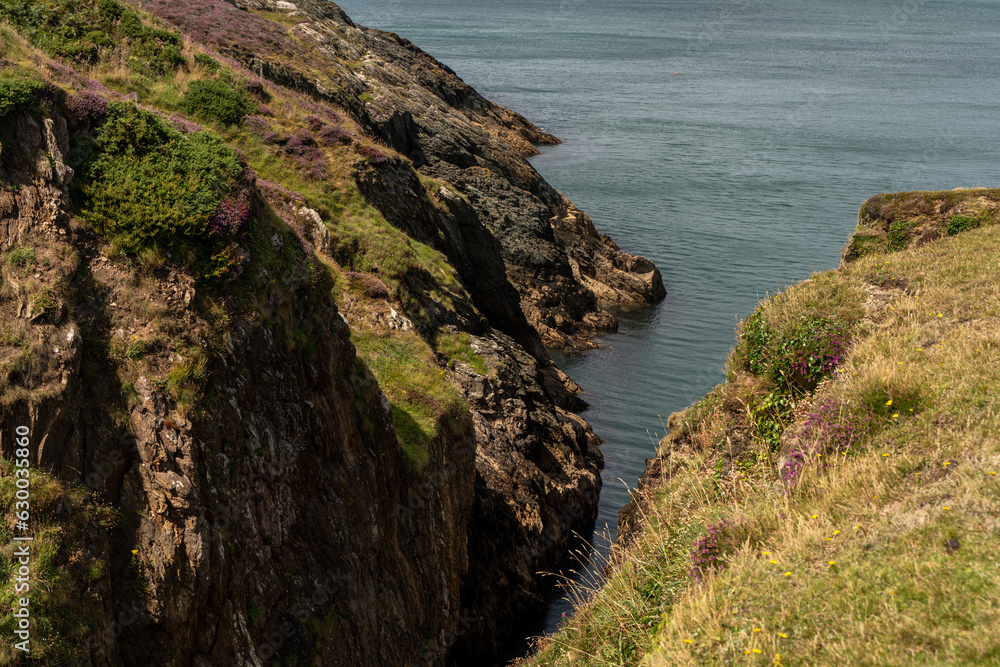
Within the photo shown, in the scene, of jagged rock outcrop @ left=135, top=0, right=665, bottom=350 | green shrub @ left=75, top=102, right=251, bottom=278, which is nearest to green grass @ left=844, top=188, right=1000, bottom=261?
green shrub @ left=75, top=102, right=251, bottom=278

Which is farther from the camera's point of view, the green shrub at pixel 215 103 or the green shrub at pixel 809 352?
the green shrub at pixel 215 103

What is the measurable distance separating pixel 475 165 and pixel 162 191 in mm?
39440

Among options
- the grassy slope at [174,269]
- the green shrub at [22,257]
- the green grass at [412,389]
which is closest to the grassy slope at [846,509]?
the green grass at [412,389]

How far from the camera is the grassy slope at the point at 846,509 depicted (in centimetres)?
694

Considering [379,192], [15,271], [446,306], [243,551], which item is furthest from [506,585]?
[15,271]

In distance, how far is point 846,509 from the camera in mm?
8961

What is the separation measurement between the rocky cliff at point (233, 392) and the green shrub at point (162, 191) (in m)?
0.05

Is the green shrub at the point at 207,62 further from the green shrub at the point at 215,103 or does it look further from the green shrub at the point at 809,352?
the green shrub at the point at 809,352

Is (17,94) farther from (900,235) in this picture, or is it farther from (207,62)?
(900,235)

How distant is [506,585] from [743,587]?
1825 cm

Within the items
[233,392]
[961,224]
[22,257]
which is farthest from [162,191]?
[961,224]

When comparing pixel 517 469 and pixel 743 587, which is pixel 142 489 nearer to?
pixel 743 587

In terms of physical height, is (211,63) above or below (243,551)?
above

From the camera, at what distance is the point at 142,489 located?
38.7 ft
